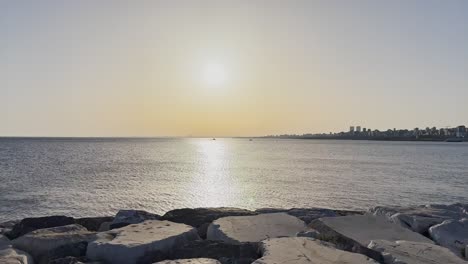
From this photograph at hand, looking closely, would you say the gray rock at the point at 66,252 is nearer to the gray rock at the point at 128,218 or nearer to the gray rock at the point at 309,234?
the gray rock at the point at 128,218

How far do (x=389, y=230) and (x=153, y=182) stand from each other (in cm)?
2324

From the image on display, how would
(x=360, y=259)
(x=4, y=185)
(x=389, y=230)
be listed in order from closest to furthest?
(x=360, y=259) → (x=389, y=230) → (x=4, y=185)

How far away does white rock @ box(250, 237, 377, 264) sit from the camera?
374 cm

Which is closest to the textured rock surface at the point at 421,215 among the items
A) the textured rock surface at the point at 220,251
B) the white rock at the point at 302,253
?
the white rock at the point at 302,253

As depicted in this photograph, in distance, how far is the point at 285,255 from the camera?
12.6 ft

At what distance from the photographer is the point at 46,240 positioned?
454 centimetres

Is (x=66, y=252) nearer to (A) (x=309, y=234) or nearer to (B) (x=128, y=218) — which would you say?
(B) (x=128, y=218)

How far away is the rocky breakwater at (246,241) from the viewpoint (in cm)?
392

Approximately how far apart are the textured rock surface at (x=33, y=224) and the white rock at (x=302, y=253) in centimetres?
288

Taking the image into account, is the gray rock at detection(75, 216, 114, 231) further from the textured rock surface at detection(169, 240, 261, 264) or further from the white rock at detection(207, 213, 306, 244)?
the textured rock surface at detection(169, 240, 261, 264)

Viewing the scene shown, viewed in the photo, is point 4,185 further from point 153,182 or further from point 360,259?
point 360,259

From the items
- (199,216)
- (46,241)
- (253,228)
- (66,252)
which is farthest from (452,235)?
(46,241)

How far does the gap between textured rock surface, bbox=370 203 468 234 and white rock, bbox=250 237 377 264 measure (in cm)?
191

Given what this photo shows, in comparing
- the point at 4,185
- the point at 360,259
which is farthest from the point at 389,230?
the point at 4,185
